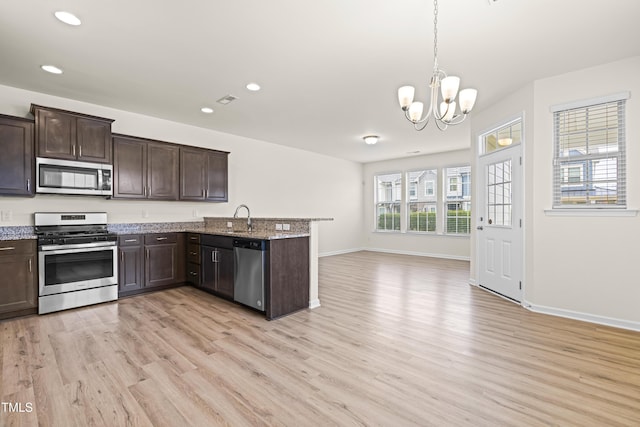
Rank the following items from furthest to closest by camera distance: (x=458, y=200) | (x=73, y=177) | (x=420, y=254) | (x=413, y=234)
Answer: (x=413, y=234) → (x=420, y=254) → (x=458, y=200) → (x=73, y=177)

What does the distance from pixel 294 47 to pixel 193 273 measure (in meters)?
3.51

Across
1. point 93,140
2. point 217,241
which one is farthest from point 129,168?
point 217,241

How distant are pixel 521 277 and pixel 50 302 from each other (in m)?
5.75

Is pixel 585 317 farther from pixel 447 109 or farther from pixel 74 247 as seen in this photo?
pixel 74 247

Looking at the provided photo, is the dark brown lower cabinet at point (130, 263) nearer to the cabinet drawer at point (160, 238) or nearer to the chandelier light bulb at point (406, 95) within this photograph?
the cabinet drawer at point (160, 238)

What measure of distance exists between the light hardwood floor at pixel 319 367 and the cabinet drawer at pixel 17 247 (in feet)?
2.44

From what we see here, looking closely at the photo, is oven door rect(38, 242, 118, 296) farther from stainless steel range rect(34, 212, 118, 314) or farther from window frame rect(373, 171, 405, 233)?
window frame rect(373, 171, 405, 233)

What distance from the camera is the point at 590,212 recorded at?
3.26 meters

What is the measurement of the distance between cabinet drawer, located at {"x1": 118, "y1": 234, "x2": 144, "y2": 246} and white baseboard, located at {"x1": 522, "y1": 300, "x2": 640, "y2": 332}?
5227 mm

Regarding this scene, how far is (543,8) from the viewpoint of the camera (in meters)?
2.29

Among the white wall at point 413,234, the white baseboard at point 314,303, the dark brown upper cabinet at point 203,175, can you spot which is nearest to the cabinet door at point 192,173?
the dark brown upper cabinet at point 203,175

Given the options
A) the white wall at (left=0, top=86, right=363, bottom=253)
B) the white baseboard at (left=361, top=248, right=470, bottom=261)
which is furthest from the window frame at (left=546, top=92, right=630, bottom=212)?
the white wall at (left=0, top=86, right=363, bottom=253)

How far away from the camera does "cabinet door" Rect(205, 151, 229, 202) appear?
5184 millimetres

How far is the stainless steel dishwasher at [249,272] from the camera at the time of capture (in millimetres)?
3338
